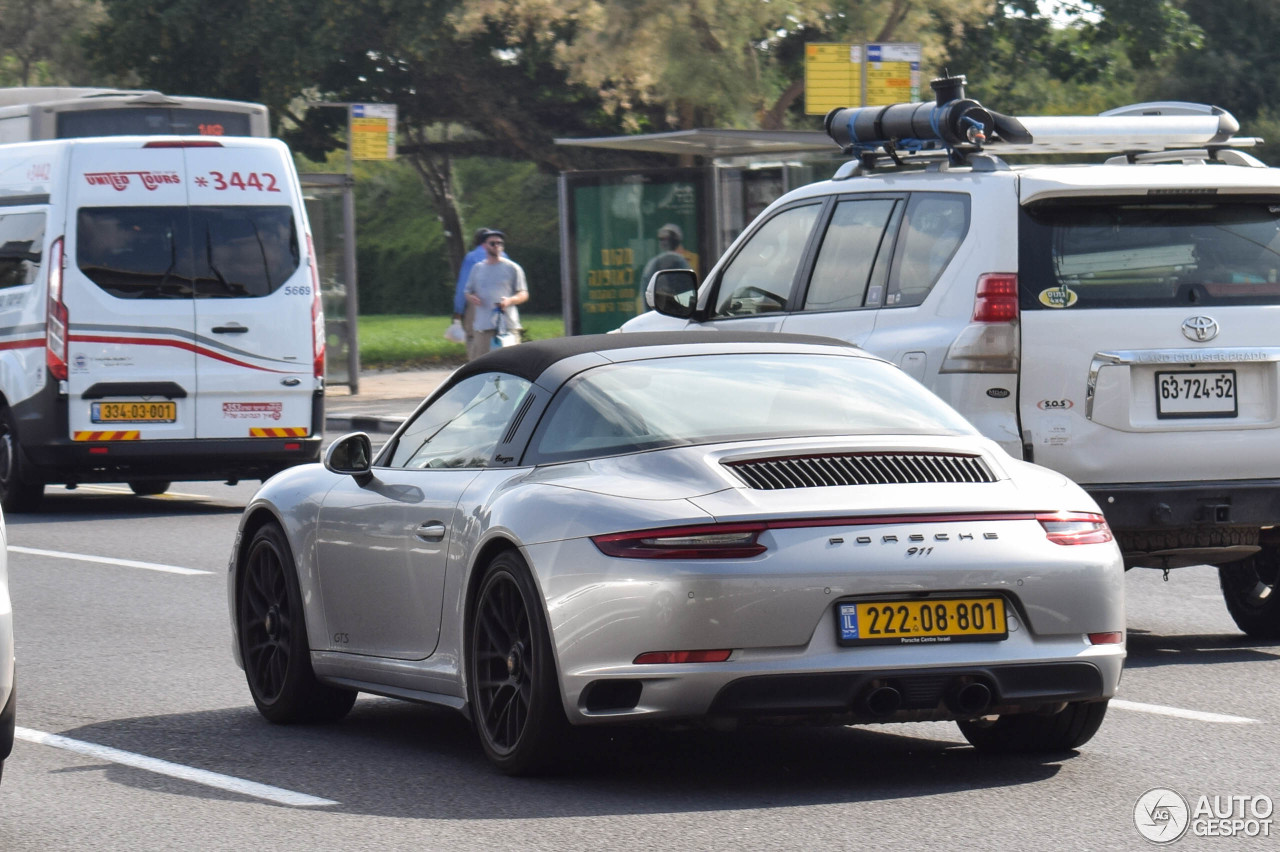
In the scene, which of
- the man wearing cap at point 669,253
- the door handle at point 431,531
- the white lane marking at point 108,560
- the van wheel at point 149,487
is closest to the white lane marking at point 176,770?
the door handle at point 431,531

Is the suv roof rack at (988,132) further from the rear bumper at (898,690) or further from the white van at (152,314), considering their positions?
the white van at (152,314)

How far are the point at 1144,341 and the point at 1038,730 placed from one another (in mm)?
2527

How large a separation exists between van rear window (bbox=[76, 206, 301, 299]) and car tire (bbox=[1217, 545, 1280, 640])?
8385 mm

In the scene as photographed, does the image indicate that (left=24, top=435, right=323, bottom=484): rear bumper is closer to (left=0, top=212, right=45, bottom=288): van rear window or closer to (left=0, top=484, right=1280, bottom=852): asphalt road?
(left=0, top=212, right=45, bottom=288): van rear window

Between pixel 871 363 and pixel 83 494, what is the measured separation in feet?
Result: 39.5

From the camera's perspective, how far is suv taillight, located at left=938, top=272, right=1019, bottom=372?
8.78 m

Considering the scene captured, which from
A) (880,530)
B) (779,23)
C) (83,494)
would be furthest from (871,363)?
(779,23)

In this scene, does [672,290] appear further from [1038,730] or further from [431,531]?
[1038,730]

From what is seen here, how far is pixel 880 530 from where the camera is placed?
5.98 meters

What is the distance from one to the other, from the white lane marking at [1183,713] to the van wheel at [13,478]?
9.99 m

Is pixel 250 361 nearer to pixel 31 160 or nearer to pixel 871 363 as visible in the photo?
pixel 31 160

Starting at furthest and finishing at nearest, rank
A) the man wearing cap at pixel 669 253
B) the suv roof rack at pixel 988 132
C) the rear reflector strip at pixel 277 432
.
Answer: the man wearing cap at pixel 669 253, the rear reflector strip at pixel 277 432, the suv roof rack at pixel 988 132

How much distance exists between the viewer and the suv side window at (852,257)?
9.57 m

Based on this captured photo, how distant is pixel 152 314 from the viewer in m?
15.7
